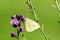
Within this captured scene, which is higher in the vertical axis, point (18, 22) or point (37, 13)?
point (18, 22)

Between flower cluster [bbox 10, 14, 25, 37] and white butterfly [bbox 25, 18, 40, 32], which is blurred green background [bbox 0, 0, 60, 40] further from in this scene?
flower cluster [bbox 10, 14, 25, 37]

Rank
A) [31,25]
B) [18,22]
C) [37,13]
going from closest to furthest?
[18,22]
[31,25]
[37,13]

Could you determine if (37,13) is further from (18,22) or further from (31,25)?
(18,22)

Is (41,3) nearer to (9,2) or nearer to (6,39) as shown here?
(9,2)

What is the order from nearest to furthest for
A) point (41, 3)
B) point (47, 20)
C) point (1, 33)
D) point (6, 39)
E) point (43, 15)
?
point (6, 39) → point (1, 33) → point (47, 20) → point (43, 15) → point (41, 3)

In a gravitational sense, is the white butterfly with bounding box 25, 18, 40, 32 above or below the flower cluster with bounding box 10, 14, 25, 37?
below

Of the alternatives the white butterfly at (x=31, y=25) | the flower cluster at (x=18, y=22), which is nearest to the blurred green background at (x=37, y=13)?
the white butterfly at (x=31, y=25)

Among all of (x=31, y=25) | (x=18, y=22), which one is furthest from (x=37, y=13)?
(x=18, y=22)

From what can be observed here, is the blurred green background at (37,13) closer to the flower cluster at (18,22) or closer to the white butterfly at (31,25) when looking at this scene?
the white butterfly at (31,25)

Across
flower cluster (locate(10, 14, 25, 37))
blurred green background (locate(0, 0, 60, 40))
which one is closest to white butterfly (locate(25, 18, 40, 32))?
flower cluster (locate(10, 14, 25, 37))

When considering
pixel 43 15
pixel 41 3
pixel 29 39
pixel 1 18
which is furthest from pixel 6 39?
pixel 41 3

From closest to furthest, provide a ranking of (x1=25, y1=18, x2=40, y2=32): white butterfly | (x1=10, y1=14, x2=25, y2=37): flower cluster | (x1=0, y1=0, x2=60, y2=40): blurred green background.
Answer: (x1=10, y1=14, x2=25, y2=37): flower cluster → (x1=25, y1=18, x2=40, y2=32): white butterfly → (x1=0, y1=0, x2=60, y2=40): blurred green background
